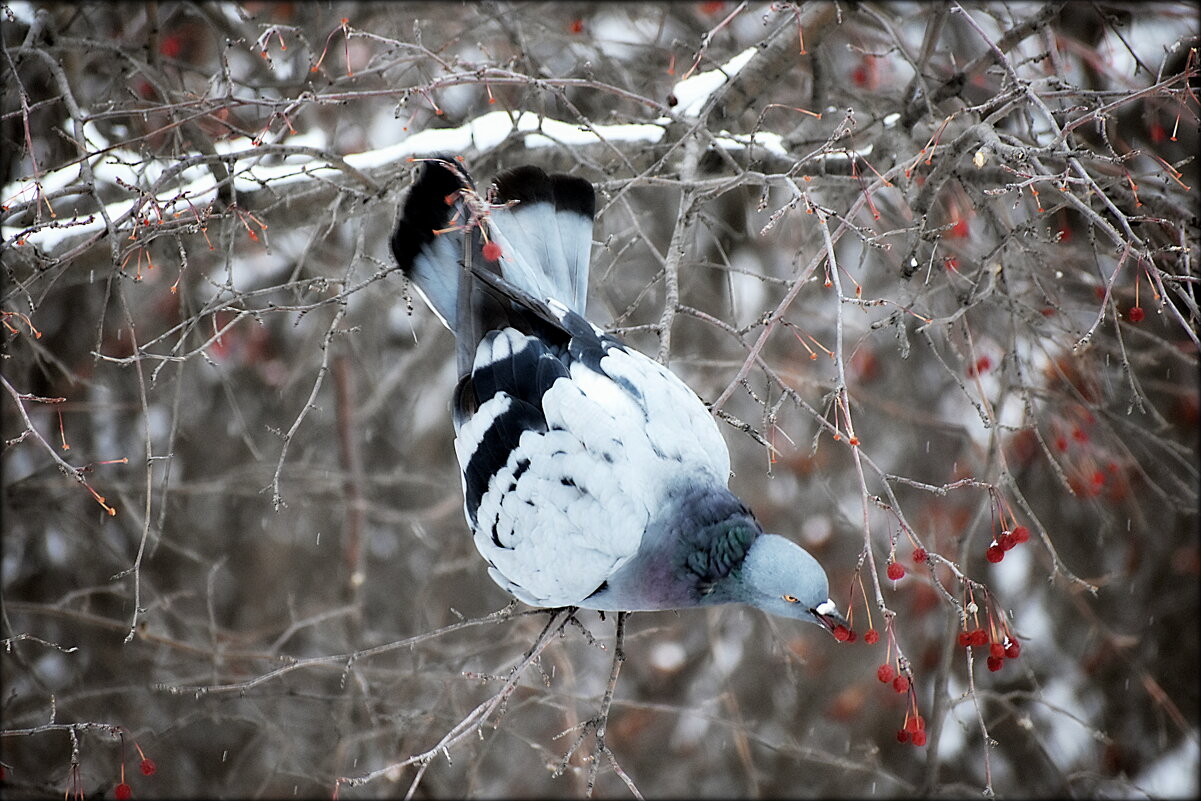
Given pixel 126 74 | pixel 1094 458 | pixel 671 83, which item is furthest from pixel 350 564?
pixel 1094 458

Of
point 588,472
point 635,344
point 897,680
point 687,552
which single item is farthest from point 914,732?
point 635,344

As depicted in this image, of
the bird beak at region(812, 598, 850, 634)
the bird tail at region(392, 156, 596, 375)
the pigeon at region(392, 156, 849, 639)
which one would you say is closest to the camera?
the bird beak at region(812, 598, 850, 634)

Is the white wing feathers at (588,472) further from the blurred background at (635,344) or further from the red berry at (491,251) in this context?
the red berry at (491,251)

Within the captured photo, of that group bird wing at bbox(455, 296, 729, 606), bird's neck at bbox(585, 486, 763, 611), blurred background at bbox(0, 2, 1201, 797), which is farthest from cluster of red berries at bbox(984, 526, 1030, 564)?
bird wing at bbox(455, 296, 729, 606)

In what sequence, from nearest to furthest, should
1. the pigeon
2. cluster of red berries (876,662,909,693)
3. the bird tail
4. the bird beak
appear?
1. cluster of red berries (876,662,909,693)
2. the bird beak
3. the pigeon
4. the bird tail

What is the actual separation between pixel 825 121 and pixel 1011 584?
14.9ft

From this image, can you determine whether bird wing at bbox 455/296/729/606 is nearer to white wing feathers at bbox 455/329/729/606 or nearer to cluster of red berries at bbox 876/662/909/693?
white wing feathers at bbox 455/329/729/606

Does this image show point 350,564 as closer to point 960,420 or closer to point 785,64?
point 785,64

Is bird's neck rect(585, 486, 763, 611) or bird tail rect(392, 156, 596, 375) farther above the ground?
bird tail rect(392, 156, 596, 375)

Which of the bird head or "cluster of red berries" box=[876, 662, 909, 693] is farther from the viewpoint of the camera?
the bird head

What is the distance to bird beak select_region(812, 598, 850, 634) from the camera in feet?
8.50

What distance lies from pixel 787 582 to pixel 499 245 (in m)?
1.39

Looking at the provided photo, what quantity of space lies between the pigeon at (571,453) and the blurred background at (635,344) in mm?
Result: 202

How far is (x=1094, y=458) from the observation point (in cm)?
391
